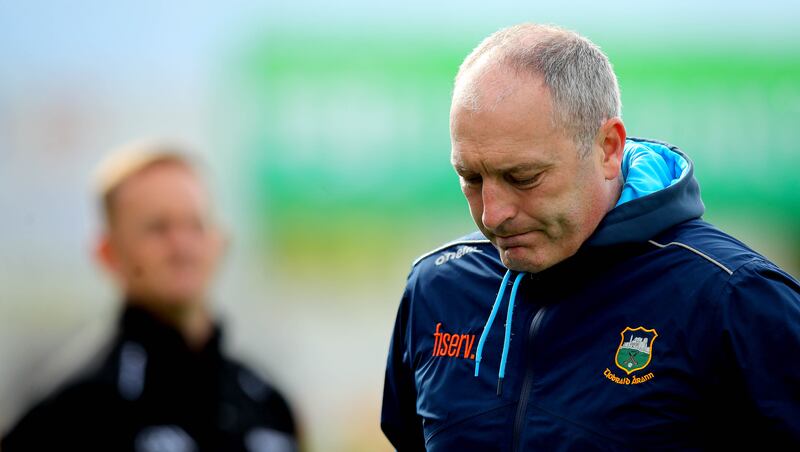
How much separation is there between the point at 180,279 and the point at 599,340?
189cm

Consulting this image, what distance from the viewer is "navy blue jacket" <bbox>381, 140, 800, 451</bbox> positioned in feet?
5.55

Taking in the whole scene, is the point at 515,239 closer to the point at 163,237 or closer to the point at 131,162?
the point at 163,237

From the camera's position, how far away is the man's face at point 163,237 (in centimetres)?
→ 332

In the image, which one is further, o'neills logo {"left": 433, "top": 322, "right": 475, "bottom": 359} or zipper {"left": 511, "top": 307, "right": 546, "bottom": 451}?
o'neills logo {"left": 433, "top": 322, "right": 475, "bottom": 359}

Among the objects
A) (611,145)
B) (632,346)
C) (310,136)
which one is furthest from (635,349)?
(310,136)

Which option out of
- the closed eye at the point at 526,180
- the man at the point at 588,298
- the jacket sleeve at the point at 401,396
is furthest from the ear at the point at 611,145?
the jacket sleeve at the point at 401,396

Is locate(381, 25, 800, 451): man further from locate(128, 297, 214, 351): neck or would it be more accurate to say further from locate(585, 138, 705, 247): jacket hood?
locate(128, 297, 214, 351): neck

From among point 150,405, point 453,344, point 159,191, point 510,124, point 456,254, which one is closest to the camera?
point 510,124

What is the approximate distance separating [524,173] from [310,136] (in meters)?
1.84

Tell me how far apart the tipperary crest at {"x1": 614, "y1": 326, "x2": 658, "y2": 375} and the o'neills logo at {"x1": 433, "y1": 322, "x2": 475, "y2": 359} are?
290 millimetres

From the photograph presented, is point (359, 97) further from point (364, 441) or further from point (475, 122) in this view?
point (475, 122)

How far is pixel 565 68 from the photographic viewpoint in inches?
73.0

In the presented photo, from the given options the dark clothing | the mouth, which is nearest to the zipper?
the mouth

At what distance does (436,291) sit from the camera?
2.12m
